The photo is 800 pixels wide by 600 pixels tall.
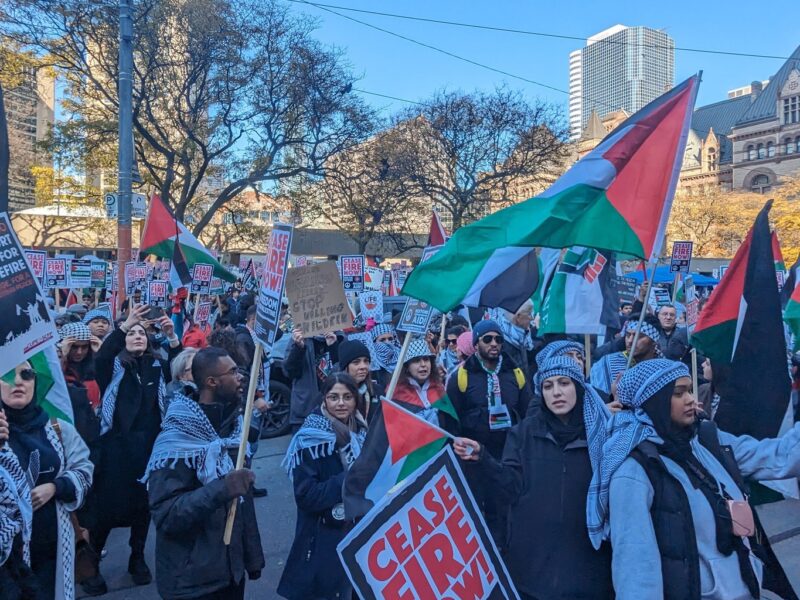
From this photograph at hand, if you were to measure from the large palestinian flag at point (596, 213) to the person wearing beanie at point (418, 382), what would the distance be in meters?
0.93

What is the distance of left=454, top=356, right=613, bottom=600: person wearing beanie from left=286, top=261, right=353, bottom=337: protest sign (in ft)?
9.55

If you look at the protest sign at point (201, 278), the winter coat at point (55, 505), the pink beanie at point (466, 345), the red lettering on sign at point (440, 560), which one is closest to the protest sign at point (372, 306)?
the protest sign at point (201, 278)

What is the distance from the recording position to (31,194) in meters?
39.6

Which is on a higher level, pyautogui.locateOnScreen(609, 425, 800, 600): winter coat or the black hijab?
the black hijab

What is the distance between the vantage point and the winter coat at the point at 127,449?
450 cm

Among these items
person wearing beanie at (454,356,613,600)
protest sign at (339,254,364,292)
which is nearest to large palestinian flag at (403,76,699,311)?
person wearing beanie at (454,356,613,600)

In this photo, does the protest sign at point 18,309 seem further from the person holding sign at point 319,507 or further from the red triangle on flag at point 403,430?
the red triangle on flag at point 403,430

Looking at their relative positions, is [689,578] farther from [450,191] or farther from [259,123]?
[450,191]

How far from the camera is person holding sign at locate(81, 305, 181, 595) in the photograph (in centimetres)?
450

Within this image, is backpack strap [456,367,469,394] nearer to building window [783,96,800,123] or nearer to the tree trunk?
the tree trunk

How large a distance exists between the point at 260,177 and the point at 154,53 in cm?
437

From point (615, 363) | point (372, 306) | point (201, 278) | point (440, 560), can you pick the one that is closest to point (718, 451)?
point (440, 560)

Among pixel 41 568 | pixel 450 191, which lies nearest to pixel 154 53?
pixel 450 191

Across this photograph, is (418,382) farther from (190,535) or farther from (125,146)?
(125,146)
